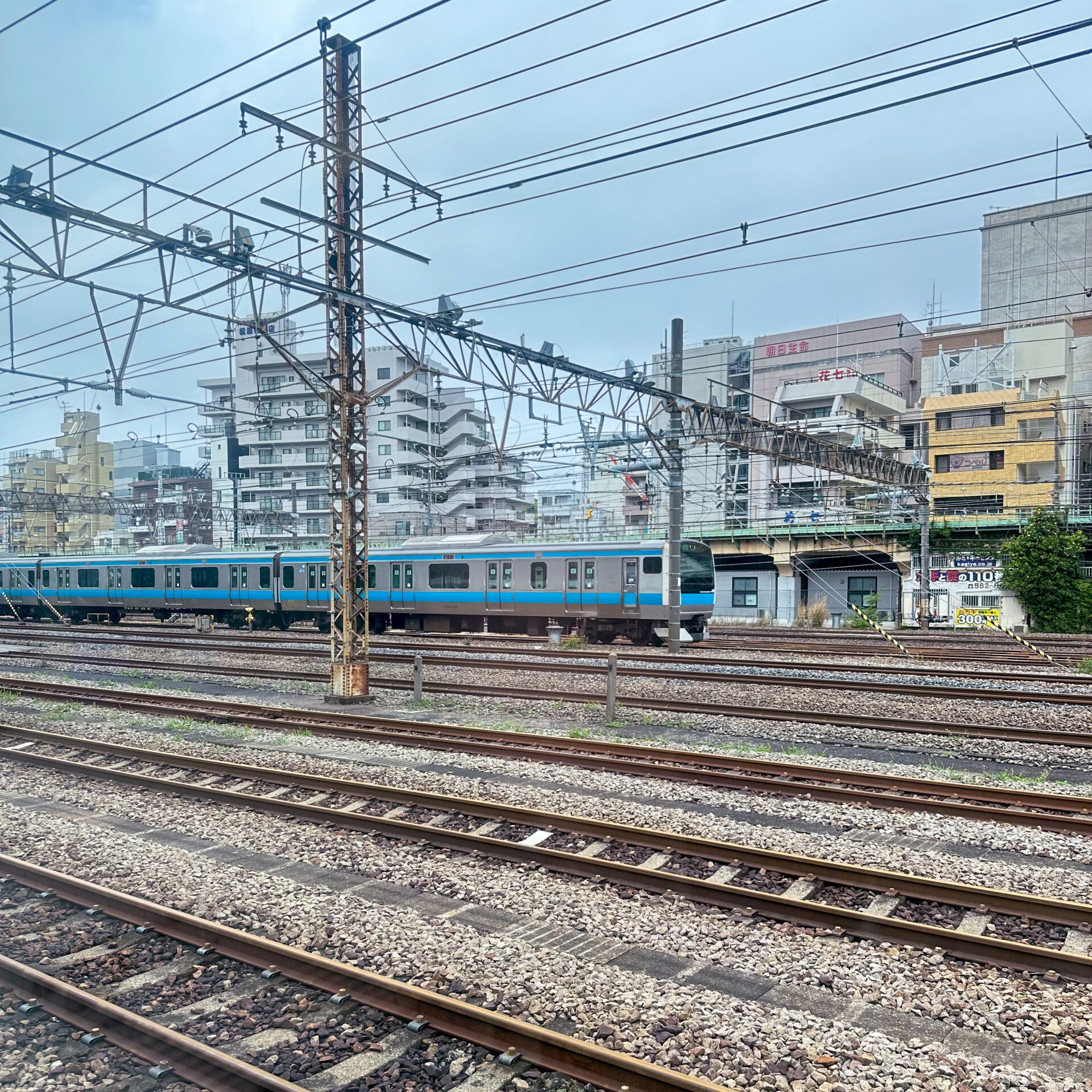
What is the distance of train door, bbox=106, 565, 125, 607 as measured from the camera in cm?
3684

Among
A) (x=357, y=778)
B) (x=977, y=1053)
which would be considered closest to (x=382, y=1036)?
(x=977, y=1053)

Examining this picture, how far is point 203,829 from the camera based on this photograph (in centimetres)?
787

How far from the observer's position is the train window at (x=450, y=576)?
91.2 ft

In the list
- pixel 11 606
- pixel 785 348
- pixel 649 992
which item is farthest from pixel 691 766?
pixel 785 348

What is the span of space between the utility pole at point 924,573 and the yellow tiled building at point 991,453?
641cm

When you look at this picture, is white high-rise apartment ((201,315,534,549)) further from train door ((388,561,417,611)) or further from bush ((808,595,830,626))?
train door ((388,561,417,611))

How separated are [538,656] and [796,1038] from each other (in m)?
17.8

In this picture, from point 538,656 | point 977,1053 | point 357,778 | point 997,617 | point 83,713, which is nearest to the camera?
point 977,1053

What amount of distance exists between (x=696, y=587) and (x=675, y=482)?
520 centimetres

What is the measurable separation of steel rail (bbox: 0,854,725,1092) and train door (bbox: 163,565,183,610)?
3081cm

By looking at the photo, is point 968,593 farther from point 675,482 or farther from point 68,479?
point 68,479

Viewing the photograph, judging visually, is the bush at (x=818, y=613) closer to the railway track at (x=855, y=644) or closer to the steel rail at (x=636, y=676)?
the railway track at (x=855, y=644)

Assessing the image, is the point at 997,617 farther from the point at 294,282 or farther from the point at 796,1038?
the point at 796,1038

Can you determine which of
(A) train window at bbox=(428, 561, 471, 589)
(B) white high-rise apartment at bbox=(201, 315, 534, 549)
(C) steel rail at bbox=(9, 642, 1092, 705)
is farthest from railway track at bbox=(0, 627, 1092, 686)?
(B) white high-rise apartment at bbox=(201, 315, 534, 549)
